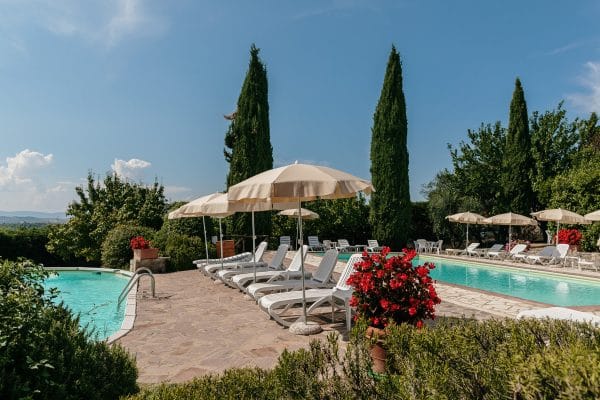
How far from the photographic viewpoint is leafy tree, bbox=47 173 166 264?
19.3 meters

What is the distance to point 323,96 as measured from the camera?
72.3 ft

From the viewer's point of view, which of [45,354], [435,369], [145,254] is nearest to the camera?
[435,369]

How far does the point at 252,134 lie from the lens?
20.9 m

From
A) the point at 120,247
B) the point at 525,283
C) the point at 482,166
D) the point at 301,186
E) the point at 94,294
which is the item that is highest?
the point at 482,166

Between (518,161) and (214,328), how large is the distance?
2441 cm

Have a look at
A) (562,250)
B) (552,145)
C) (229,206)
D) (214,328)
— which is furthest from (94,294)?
(552,145)

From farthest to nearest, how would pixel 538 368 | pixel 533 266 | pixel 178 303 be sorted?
1. pixel 533 266
2. pixel 178 303
3. pixel 538 368

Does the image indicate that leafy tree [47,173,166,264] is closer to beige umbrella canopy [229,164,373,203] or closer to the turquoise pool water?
the turquoise pool water

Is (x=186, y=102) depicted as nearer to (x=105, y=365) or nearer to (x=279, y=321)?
(x=279, y=321)

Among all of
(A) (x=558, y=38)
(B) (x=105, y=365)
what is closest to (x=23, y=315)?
(B) (x=105, y=365)

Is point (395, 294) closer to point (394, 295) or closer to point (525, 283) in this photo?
point (394, 295)

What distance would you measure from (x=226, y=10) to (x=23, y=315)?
1091 cm

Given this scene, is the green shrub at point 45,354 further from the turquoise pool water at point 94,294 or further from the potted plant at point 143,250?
the potted plant at point 143,250

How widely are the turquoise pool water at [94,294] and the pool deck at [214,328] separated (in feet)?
2.38
